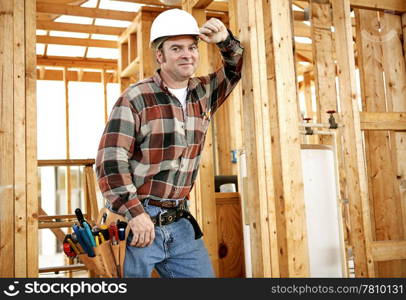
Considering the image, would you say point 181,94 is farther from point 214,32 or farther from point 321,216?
point 321,216

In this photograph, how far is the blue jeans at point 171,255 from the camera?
193 cm

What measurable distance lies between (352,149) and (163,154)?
1526 mm

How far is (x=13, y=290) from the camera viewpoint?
72.4 inches

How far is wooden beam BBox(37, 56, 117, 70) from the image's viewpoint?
25.1 ft

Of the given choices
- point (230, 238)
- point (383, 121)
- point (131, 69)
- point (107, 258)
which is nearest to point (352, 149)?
point (383, 121)

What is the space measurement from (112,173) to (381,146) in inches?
109

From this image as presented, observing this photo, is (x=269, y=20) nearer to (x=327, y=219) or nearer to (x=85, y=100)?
(x=327, y=219)

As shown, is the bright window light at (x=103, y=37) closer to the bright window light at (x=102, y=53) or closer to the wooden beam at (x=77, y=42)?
the wooden beam at (x=77, y=42)

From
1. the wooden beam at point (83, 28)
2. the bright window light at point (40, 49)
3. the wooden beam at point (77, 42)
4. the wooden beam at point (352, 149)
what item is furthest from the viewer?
the bright window light at point (40, 49)

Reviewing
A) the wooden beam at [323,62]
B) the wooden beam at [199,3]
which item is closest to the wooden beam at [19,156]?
the wooden beam at [199,3]

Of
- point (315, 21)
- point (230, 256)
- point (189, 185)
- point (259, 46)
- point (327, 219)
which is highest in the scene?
point (315, 21)

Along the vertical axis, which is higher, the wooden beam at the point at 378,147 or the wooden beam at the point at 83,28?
the wooden beam at the point at 83,28

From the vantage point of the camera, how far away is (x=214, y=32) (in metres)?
2.12

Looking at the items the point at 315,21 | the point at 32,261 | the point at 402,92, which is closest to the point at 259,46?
the point at 32,261
